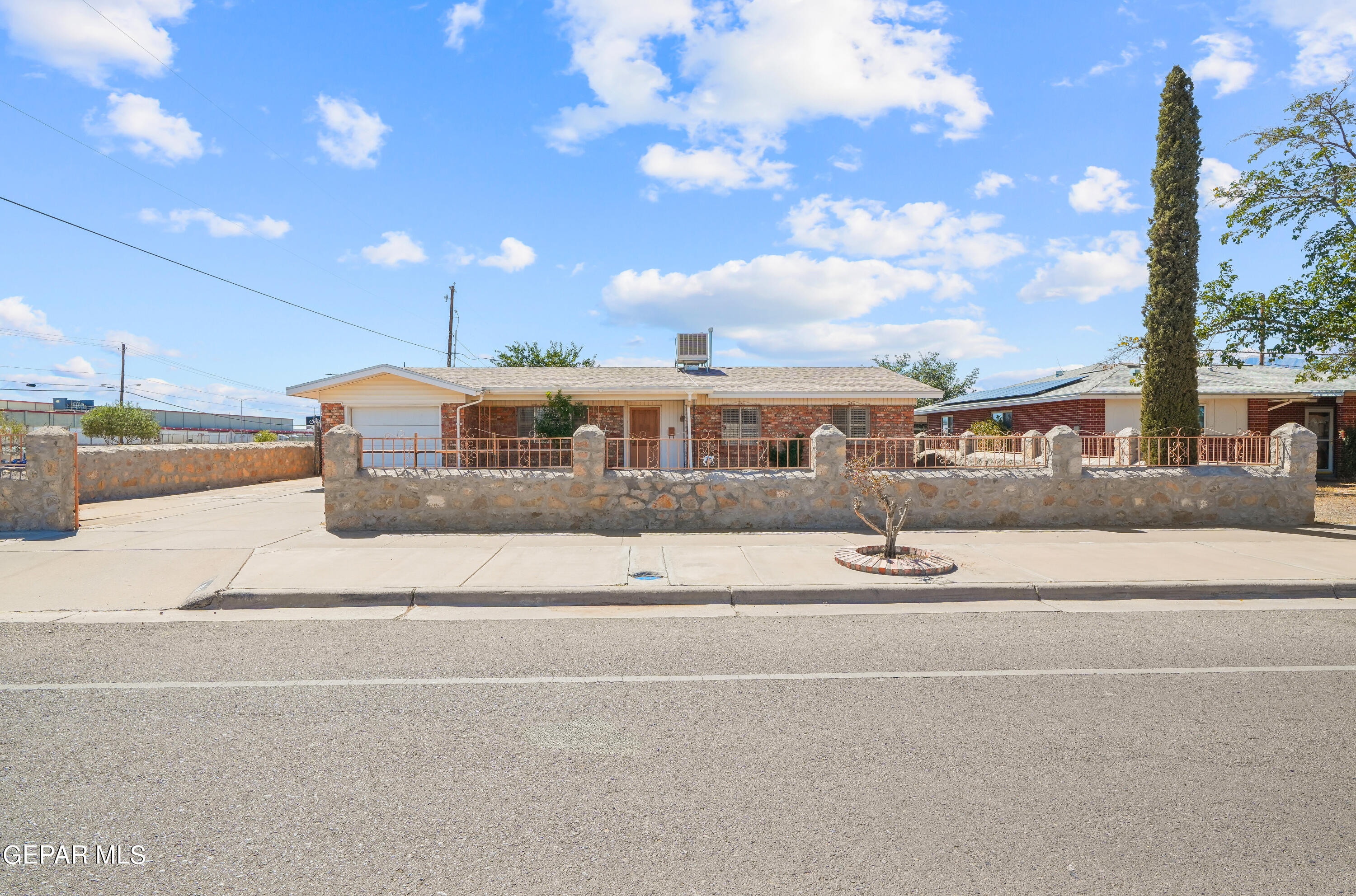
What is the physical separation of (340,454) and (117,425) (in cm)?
3275

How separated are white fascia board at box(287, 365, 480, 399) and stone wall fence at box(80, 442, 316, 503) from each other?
8.90ft

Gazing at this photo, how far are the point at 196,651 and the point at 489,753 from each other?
3.28 m

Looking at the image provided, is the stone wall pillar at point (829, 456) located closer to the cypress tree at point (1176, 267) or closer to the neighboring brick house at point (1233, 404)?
the cypress tree at point (1176, 267)

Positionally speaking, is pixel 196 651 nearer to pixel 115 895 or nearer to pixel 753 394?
pixel 115 895

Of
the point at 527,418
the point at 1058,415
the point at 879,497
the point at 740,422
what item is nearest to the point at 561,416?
the point at 527,418

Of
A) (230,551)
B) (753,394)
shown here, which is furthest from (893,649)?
(753,394)

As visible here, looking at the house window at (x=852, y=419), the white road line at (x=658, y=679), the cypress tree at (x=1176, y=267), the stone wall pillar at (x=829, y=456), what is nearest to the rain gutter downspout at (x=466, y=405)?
the house window at (x=852, y=419)

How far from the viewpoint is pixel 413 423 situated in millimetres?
19406

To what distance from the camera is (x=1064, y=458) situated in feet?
37.1

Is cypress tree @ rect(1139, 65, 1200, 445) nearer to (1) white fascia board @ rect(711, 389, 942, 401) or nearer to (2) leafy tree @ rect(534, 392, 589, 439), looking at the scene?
(1) white fascia board @ rect(711, 389, 942, 401)

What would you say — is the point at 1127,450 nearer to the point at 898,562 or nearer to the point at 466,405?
the point at 898,562

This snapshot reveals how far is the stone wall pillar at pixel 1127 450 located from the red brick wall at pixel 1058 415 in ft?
24.2

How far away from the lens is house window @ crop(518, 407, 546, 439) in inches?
850

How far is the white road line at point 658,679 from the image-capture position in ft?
15.2
